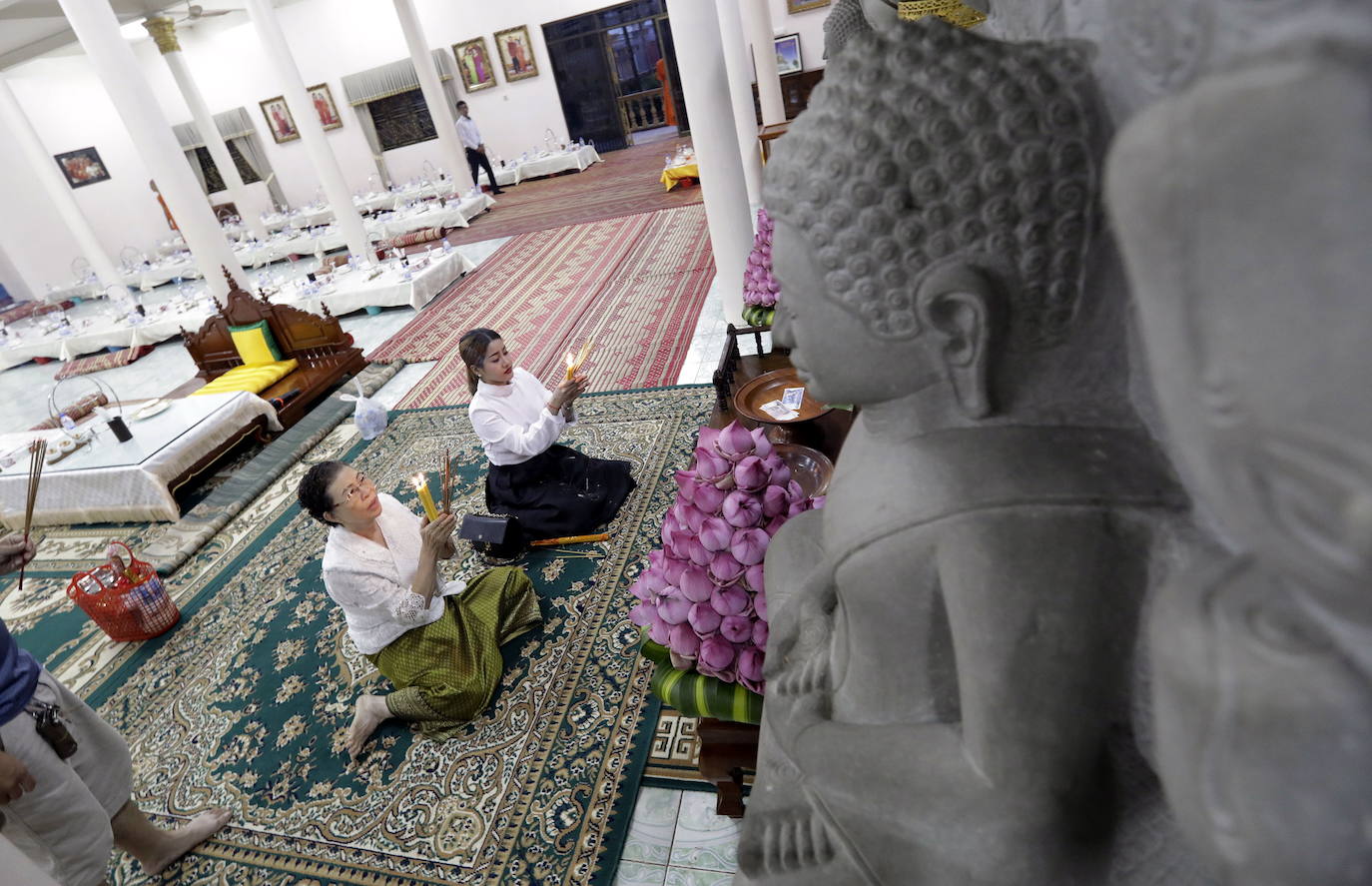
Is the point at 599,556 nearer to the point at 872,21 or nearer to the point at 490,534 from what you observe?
the point at 490,534

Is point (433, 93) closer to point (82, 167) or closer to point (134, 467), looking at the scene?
point (82, 167)

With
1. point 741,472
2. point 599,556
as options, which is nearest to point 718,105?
point 599,556

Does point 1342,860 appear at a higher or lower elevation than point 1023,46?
lower

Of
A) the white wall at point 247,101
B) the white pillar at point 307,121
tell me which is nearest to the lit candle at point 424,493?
the white pillar at point 307,121

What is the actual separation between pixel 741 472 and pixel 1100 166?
3.49 ft

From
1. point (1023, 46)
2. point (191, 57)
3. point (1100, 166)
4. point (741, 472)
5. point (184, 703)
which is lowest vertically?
point (184, 703)

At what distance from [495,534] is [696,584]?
6.53ft

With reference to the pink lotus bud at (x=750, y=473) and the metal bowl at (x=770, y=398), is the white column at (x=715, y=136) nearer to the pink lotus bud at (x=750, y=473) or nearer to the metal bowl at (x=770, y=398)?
the metal bowl at (x=770, y=398)

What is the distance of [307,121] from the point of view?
30.5ft

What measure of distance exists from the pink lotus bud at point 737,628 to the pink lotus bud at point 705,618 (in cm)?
1

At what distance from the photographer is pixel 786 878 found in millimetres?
965

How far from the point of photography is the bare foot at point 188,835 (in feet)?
7.82

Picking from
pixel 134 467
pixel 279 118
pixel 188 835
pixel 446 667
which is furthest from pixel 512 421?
pixel 279 118

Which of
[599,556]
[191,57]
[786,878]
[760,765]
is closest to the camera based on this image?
[786,878]
